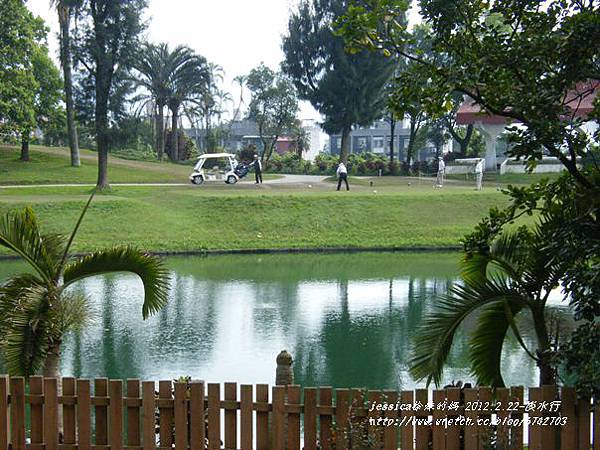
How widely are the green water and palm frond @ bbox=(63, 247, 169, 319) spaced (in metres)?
1.86

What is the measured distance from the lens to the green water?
10539 millimetres

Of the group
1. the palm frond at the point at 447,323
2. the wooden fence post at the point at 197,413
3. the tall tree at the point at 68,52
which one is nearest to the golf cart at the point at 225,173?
the tall tree at the point at 68,52

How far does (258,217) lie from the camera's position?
27.2m

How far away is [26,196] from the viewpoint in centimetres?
2894

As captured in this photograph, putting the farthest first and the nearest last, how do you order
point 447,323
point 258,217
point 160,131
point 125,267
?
point 160,131 → point 258,217 → point 125,267 → point 447,323

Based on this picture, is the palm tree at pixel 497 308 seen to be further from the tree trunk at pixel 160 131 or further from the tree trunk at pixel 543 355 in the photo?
the tree trunk at pixel 160 131

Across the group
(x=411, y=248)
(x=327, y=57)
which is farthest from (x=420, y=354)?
(x=327, y=57)

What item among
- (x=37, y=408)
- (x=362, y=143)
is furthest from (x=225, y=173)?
(x=362, y=143)

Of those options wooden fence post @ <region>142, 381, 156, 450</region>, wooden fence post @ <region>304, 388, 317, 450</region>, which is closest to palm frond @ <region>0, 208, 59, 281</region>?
wooden fence post @ <region>142, 381, 156, 450</region>

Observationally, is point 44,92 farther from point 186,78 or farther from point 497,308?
point 497,308

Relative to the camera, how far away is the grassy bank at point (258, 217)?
25.2m

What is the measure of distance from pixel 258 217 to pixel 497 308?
21.3 m

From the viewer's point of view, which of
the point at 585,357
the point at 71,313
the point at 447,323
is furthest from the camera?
the point at 71,313

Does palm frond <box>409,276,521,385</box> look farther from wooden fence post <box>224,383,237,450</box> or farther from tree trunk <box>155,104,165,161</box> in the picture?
tree trunk <box>155,104,165,161</box>
